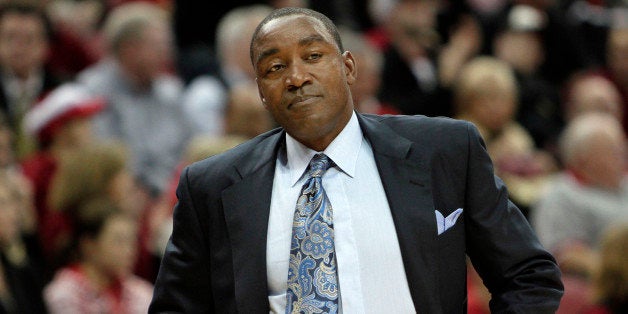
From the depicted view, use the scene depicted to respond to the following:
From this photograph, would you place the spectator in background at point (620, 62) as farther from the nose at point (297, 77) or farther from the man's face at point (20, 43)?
the nose at point (297, 77)

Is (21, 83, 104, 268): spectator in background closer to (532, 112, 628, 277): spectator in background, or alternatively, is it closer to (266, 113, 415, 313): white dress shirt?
(532, 112, 628, 277): spectator in background

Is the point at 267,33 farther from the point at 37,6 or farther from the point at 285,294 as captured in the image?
the point at 37,6

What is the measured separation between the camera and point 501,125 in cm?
752

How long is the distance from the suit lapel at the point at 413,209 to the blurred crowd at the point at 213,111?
2.72 metres

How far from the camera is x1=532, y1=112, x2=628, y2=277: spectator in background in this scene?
22.0 feet

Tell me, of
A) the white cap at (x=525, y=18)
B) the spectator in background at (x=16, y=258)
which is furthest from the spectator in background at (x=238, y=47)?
the spectator in background at (x=16, y=258)

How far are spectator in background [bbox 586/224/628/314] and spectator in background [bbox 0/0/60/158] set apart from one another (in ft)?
10.8

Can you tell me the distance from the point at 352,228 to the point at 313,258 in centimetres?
12

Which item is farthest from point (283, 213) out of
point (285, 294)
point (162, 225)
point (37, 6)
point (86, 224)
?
point (37, 6)

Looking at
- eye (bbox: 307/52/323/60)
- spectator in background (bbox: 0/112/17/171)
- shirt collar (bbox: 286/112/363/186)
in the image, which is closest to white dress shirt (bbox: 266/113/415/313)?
shirt collar (bbox: 286/112/363/186)

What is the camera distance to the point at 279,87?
109 inches

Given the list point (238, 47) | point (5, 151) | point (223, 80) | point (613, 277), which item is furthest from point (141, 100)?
point (613, 277)

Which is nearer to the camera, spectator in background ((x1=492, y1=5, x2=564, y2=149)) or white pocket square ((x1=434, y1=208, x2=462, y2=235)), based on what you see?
white pocket square ((x1=434, y1=208, x2=462, y2=235))

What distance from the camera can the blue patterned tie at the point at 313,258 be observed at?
273cm
